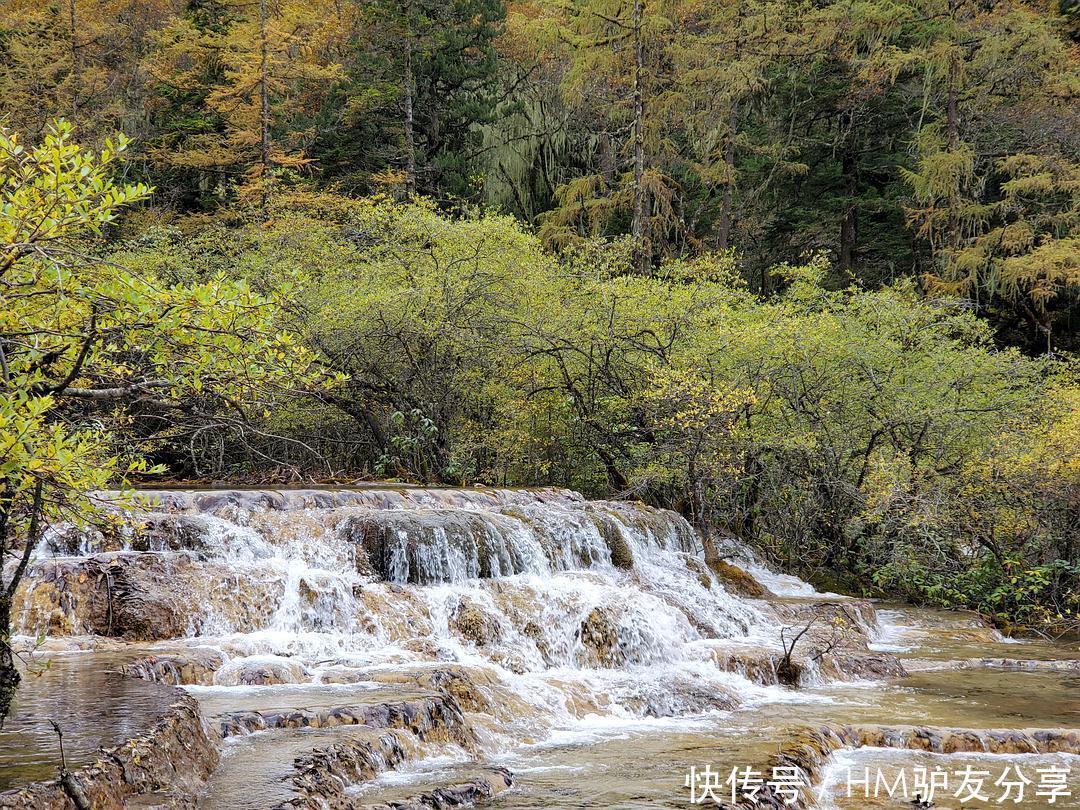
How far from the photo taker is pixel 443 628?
33.2 ft

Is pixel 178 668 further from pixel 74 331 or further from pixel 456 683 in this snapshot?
pixel 74 331

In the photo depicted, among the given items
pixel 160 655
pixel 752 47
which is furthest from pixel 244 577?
pixel 752 47

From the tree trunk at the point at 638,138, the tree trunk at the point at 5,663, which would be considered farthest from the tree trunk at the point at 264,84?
the tree trunk at the point at 5,663

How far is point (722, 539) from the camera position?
16266 millimetres

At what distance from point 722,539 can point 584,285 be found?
5647 millimetres

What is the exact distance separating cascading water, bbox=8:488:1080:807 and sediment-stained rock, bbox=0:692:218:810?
0.61 feet

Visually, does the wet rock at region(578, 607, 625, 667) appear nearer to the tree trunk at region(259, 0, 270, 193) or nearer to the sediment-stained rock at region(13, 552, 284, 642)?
the sediment-stained rock at region(13, 552, 284, 642)

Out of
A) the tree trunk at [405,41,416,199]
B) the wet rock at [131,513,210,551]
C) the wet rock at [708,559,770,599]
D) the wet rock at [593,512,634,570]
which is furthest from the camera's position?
the tree trunk at [405,41,416,199]

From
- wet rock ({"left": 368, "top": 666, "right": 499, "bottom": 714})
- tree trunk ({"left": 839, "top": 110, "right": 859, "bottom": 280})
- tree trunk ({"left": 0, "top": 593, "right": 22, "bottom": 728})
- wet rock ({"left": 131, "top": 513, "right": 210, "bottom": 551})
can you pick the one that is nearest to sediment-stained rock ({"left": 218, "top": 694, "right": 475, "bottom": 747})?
wet rock ({"left": 368, "top": 666, "right": 499, "bottom": 714})

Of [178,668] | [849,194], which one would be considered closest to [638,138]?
[849,194]

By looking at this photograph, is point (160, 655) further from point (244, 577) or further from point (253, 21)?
point (253, 21)

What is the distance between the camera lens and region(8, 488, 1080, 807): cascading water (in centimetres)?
712

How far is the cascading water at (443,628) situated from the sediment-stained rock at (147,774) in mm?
185

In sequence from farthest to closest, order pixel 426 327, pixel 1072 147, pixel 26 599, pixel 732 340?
pixel 1072 147 < pixel 426 327 < pixel 732 340 < pixel 26 599
